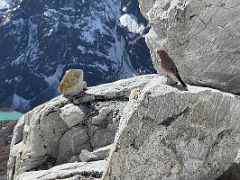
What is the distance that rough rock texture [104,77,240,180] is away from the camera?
31.6 feet

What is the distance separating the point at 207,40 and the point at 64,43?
171984 millimetres

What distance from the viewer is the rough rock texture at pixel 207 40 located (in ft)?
38.6

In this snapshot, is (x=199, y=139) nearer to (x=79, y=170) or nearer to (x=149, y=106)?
(x=149, y=106)

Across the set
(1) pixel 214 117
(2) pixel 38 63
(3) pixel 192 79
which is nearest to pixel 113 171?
(1) pixel 214 117

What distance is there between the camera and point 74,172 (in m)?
12.3

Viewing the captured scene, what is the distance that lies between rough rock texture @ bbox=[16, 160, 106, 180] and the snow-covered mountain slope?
155 meters

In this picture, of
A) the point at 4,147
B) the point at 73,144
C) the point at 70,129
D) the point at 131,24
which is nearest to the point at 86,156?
the point at 73,144

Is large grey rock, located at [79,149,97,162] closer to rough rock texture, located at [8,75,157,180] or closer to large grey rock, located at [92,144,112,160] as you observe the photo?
large grey rock, located at [92,144,112,160]

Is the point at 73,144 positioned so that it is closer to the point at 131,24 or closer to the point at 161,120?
the point at 161,120

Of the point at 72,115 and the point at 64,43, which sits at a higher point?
the point at 64,43

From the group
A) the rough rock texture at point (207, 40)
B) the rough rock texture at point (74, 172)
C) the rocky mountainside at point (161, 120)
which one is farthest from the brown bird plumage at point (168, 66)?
the rough rock texture at point (74, 172)

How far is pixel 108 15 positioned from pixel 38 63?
112 feet

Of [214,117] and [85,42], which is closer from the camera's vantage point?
[214,117]

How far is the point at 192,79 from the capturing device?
11930 mm
